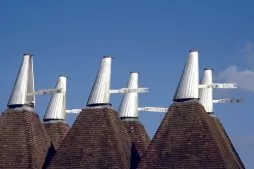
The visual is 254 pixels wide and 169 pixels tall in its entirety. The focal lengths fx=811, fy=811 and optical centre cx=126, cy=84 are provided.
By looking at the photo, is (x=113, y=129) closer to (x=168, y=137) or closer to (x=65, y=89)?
(x=168, y=137)

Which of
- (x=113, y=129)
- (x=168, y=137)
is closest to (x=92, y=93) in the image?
(x=113, y=129)

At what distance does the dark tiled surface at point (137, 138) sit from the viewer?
35.2 metres

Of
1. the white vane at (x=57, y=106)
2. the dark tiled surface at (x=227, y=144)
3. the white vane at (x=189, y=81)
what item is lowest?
the dark tiled surface at (x=227, y=144)

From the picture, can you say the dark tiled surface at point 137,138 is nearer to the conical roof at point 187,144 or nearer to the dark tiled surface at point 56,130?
the conical roof at point 187,144

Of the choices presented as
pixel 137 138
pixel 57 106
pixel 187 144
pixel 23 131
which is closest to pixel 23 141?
pixel 23 131

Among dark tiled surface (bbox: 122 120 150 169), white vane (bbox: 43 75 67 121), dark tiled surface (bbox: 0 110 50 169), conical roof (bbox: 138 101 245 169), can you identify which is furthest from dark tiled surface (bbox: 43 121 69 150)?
conical roof (bbox: 138 101 245 169)

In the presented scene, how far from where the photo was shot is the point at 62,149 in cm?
3444

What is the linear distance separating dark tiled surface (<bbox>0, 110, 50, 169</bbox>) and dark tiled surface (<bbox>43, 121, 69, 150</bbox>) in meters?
1.99

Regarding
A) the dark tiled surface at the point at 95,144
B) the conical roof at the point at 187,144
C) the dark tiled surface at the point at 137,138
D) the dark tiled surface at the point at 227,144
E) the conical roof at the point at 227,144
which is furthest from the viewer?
the dark tiled surface at the point at 137,138

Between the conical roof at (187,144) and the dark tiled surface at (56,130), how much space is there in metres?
6.96

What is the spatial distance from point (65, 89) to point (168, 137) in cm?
876

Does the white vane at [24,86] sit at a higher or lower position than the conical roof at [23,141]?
higher

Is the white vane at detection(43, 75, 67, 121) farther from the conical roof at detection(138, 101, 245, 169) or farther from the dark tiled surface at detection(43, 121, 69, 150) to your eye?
the conical roof at detection(138, 101, 245, 169)

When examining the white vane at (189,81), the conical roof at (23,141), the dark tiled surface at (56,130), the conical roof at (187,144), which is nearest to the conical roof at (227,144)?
the conical roof at (187,144)
